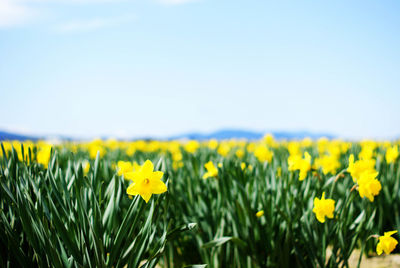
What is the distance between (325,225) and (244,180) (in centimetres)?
56

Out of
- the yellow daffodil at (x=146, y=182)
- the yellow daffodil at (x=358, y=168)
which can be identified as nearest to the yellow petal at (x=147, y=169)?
the yellow daffodil at (x=146, y=182)

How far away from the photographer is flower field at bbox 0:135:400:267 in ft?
4.58

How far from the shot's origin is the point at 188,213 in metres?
2.50

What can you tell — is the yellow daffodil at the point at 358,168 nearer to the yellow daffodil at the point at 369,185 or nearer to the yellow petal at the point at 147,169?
the yellow daffodil at the point at 369,185

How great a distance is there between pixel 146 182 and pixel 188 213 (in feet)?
4.32

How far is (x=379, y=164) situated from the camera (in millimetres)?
2881

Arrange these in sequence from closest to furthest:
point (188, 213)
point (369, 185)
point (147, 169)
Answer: point (147, 169)
point (369, 185)
point (188, 213)

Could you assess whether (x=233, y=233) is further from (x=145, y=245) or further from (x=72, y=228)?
(x=72, y=228)

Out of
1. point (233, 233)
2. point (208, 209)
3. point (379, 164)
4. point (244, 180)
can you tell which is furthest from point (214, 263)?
point (379, 164)

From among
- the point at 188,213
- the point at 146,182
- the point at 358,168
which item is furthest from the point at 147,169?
the point at 188,213

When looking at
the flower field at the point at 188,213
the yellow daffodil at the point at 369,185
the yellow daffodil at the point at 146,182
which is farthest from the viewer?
the yellow daffodil at the point at 369,185

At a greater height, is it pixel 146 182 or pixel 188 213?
pixel 146 182

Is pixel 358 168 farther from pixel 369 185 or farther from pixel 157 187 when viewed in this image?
pixel 157 187

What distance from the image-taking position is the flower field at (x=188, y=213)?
1397 mm
